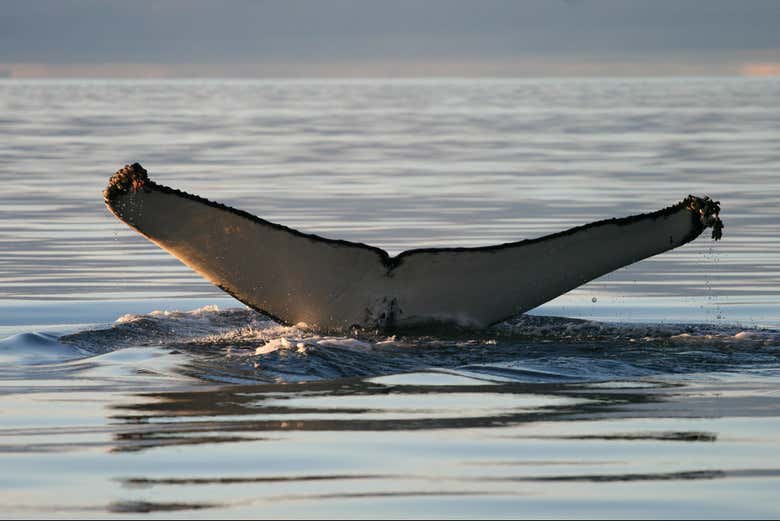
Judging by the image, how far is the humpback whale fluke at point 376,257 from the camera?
896 centimetres

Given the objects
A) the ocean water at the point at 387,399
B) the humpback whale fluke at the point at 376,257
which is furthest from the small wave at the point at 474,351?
the humpback whale fluke at the point at 376,257

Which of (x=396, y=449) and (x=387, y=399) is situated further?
(x=387, y=399)

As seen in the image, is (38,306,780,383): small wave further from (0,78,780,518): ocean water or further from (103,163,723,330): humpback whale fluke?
(103,163,723,330): humpback whale fluke

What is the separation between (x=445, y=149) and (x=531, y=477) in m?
40.4

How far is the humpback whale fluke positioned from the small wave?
0.25 meters

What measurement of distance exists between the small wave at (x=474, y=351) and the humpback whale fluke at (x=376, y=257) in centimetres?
25

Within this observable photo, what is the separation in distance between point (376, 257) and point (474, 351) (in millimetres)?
804

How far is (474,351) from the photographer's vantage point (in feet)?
30.7

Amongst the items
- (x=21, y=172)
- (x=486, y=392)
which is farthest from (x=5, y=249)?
(x=21, y=172)

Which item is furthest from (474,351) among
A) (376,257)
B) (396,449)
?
(396,449)

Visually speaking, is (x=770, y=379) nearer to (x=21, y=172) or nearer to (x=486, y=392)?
(x=486, y=392)

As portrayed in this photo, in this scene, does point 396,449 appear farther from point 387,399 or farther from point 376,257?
point 376,257

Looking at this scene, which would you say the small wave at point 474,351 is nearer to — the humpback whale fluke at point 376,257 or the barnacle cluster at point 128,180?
the humpback whale fluke at point 376,257

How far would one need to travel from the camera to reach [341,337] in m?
9.36
